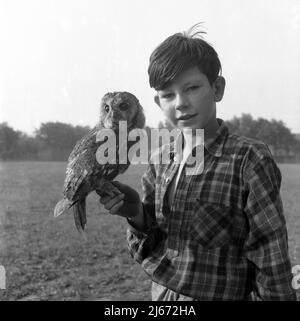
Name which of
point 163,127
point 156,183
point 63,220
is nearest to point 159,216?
point 156,183

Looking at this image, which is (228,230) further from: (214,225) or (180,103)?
(180,103)

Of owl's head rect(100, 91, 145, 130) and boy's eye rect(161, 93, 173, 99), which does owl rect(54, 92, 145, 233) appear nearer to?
owl's head rect(100, 91, 145, 130)

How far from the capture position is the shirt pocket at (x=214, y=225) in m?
1.06

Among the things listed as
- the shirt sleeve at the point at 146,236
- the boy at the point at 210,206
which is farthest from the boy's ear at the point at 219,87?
the shirt sleeve at the point at 146,236

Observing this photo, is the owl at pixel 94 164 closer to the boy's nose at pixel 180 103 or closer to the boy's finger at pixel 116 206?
the boy's finger at pixel 116 206

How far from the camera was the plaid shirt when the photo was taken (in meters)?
1.01

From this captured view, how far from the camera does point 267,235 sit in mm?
1010

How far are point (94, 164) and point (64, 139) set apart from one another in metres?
2.13

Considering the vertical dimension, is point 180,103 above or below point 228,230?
above

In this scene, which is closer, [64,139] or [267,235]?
[267,235]

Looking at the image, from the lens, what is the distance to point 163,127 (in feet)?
5.23

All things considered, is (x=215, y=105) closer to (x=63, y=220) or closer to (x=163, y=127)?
(x=163, y=127)

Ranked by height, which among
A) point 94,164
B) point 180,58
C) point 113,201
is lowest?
point 113,201

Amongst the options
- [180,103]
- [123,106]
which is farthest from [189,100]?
[123,106]
